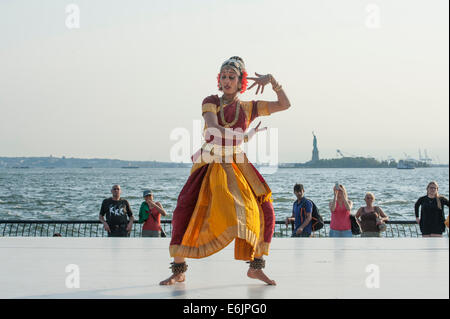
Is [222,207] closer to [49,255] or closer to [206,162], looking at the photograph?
[206,162]

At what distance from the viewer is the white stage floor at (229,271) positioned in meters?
4.27

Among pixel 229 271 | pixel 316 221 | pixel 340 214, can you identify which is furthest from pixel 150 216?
pixel 229 271

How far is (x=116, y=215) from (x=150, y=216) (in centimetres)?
46

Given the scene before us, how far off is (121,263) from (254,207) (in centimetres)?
186


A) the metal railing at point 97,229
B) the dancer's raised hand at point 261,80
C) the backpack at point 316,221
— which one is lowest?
the metal railing at point 97,229

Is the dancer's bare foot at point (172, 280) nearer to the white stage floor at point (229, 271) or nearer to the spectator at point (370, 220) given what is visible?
the white stage floor at point (229, 271)

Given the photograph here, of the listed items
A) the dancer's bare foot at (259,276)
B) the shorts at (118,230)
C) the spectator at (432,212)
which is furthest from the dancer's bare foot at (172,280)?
the spectator at (432,212)

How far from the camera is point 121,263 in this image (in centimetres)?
578

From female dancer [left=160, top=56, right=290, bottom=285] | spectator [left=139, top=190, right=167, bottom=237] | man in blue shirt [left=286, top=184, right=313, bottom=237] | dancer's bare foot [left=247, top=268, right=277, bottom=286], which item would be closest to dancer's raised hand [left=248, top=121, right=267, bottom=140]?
female dancer [left=160, top=56, right=290, bottom=285]

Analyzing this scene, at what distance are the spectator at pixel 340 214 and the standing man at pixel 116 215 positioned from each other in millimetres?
2659

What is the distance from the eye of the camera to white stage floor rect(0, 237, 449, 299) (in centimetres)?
427

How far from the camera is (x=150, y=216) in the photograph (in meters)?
8.81

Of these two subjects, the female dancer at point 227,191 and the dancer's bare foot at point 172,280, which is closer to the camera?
the female dancer at point 227,191
